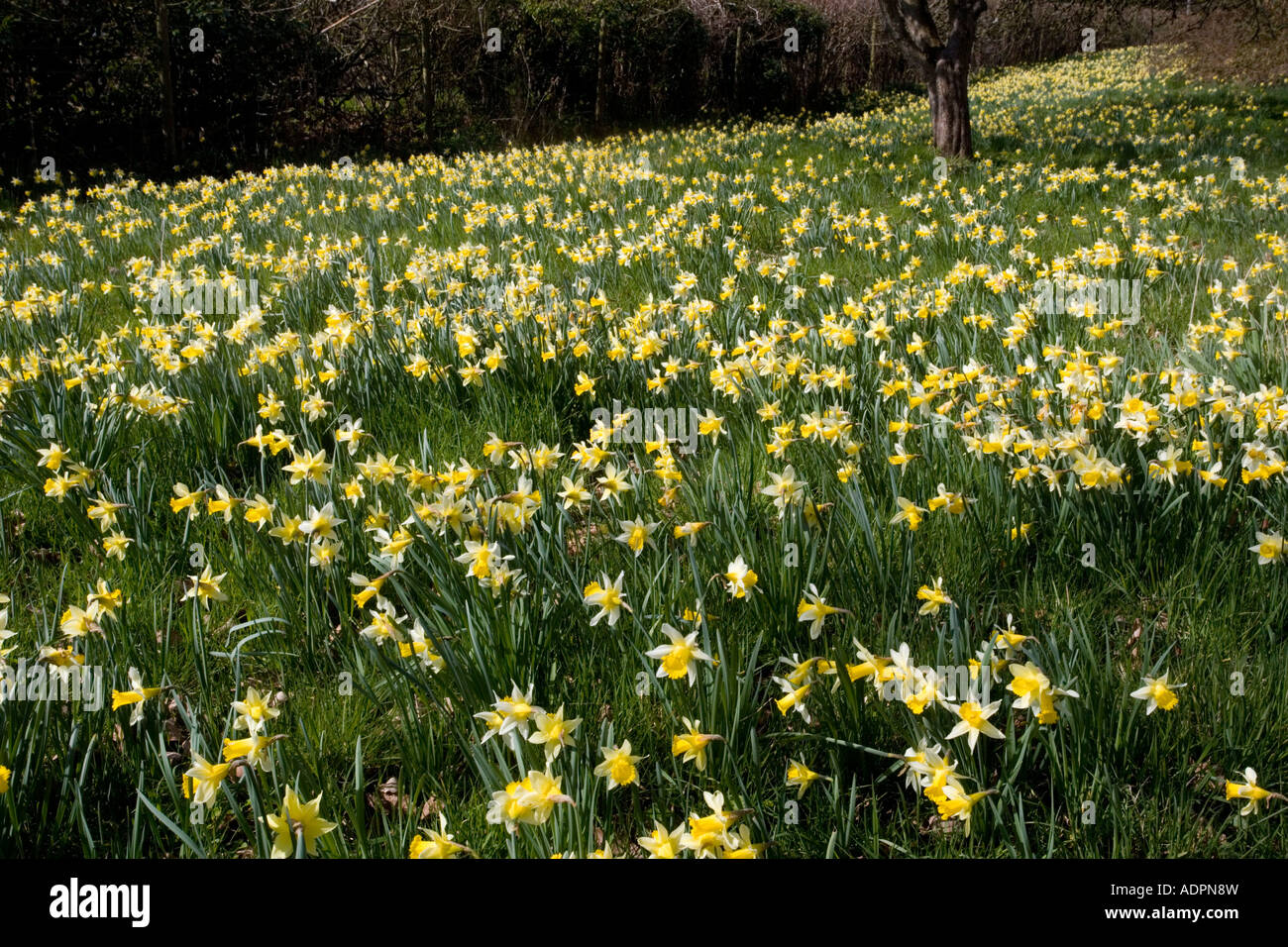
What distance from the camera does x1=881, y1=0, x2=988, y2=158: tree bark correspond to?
375 inches

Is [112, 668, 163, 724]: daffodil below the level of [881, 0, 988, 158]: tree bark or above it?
below

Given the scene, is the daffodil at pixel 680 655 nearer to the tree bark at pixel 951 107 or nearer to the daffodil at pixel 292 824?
the daffodil at pixel 292 824

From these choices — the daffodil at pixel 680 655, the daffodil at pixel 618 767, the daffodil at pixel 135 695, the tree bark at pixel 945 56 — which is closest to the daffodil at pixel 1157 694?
the daffodil at pixel 680 655

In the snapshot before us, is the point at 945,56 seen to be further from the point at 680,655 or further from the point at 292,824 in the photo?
the point at 292,824

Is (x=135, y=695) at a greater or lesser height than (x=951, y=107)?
lesser

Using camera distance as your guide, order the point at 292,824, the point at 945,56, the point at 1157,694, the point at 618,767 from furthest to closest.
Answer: the point at 945,56 → the point at 1157,694 → the point at 618,767 → the point at 292,824

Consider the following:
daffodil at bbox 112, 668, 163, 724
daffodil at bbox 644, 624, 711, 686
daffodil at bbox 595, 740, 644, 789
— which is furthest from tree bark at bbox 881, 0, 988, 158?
daffodil at bbox 112, 668, 163, 724

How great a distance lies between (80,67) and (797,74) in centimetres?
1654

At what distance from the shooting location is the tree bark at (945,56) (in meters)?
9.52

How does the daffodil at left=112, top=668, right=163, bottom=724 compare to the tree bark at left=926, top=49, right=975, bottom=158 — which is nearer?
the daffodil at left=112, top=668, right=163, bottom=724

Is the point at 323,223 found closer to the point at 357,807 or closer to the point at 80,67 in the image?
the point at 357,807

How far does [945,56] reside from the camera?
9578 millimetres

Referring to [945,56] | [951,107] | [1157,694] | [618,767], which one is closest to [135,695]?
[618,767]

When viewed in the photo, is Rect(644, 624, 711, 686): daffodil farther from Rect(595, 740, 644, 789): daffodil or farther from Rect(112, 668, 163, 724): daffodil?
Rect(112, 668, 163, 724): daffodil
